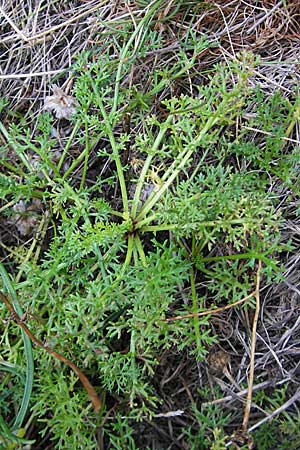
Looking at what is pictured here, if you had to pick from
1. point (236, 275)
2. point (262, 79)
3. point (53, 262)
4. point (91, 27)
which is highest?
point (91, 27)

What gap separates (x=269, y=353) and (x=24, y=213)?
3.19 feet

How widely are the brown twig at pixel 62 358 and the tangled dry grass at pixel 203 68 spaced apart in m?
0.22

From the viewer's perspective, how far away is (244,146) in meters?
1.94

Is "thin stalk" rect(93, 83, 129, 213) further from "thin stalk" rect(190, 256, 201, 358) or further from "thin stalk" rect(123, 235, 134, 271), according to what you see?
"thin stalk" rect(190, 256, 201, 358)

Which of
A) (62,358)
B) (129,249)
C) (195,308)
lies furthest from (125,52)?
(62,358)

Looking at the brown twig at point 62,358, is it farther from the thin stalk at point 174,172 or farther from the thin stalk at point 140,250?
the thin stalk at point 174,172

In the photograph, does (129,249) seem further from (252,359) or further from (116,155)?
(252,359)

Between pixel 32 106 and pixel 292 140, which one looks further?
pixel 32 106

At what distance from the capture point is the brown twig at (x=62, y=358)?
1.69 m

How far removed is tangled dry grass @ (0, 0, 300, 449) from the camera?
188 centimetres

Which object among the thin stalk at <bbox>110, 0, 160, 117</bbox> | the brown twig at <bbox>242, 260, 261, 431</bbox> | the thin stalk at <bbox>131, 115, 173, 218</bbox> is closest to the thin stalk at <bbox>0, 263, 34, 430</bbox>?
the thin stalk at <bbox>131, 115, 173, 218</bbox>

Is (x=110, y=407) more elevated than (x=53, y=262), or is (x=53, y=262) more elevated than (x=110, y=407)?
(x=53, y=262)

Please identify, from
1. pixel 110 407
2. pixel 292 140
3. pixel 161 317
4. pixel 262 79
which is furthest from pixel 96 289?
pixel 262 79

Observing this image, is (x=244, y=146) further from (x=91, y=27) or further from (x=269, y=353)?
(x=91, y=27)
